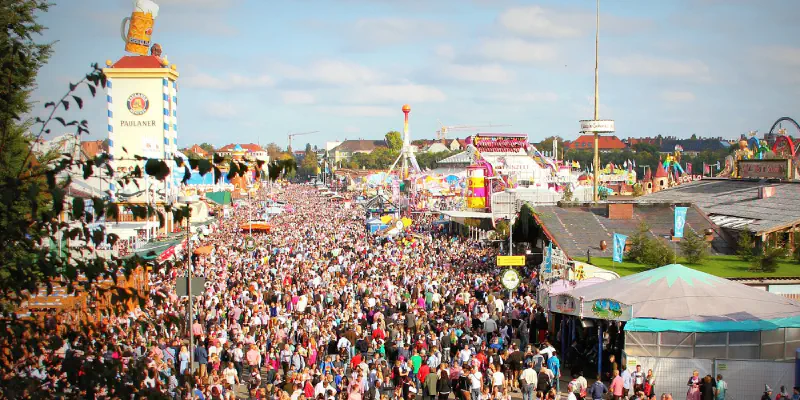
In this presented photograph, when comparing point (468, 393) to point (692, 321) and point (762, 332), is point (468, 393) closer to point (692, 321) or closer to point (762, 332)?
point (692, 321)

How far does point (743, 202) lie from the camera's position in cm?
3662

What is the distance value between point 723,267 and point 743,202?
32.8 feet

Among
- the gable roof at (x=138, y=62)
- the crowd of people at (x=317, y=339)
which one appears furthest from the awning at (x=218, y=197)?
the crowd of people at (x=317, y=339)

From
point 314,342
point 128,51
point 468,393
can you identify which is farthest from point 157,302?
point 128,51

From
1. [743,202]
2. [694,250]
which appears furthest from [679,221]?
[743,202]

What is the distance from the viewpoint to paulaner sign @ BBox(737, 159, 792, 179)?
39.4 metres

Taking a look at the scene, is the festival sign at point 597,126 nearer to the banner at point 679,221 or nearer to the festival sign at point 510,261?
the banner at point 679,221

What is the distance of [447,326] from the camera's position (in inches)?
762

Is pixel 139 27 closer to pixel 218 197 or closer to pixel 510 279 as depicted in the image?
pixel 218 197

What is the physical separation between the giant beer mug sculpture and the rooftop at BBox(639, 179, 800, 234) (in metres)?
32.6

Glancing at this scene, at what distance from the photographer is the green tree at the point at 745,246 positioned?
28.4 meters

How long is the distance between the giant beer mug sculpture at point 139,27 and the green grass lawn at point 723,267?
3522 cm

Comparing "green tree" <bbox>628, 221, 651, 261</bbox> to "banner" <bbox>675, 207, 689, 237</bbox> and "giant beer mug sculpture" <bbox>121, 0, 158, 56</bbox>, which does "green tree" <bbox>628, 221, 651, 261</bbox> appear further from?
"giant beer mug sculpture" <bbox>121, 0, 158, 56</bbox>

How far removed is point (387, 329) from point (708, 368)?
7.99 metres
